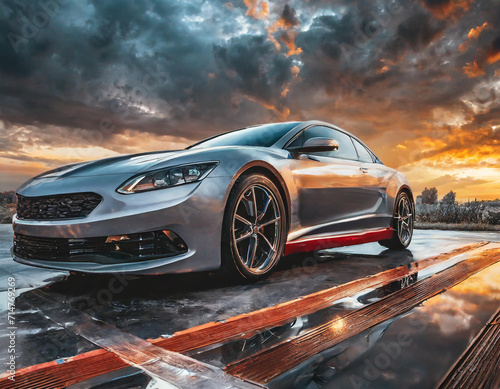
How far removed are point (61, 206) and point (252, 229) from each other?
1271 mm

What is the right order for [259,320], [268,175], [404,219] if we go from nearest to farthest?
[259,320]
[268,175]
[404,219]

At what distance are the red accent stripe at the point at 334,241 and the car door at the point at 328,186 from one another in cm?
7

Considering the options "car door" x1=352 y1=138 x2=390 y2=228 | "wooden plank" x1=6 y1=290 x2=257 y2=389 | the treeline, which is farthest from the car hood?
the treeline

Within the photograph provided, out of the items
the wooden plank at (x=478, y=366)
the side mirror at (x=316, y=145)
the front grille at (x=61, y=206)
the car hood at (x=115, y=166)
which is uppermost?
the side mirror at (x=316, y=145)

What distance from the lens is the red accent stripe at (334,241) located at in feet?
10.9

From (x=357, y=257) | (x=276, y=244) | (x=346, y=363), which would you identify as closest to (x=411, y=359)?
(x=346, y=363)

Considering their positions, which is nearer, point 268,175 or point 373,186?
point 268,175

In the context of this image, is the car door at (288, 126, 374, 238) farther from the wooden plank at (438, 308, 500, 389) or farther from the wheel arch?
the wooden plank at (438, 308, 500, 389)

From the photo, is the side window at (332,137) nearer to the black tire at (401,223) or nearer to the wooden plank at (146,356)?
the black tire at (401,223)

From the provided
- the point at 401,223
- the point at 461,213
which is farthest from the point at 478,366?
the point at 461,213

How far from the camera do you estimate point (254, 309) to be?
7.39ft

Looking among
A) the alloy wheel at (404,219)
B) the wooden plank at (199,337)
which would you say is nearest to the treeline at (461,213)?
the alloy wheel at (404,219)

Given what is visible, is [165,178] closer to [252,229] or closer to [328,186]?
[252,229]

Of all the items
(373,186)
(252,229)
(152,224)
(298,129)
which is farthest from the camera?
(373,186)
